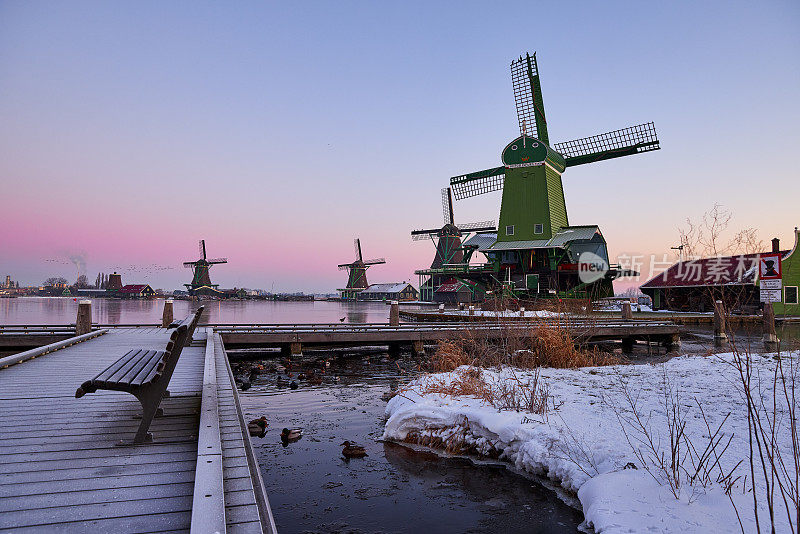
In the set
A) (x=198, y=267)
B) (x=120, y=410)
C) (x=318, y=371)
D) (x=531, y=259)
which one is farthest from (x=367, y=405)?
(x=198, y=267)

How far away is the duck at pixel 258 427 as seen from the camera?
704 centimetres

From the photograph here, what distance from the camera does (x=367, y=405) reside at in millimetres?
9047

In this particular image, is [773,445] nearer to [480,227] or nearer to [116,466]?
[116,466]

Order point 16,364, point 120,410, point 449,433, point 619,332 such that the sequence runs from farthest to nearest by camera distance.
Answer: point 619,332, point 16,364, point 449,433, point 120,410

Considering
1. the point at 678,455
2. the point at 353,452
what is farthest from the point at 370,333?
the point at 678,455

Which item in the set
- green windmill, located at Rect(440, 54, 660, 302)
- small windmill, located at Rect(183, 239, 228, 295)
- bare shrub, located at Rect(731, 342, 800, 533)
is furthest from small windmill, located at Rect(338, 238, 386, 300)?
bare shrub, located at Rect(731, 342, 800, 533)

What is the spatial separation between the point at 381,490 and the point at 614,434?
2.73 metres

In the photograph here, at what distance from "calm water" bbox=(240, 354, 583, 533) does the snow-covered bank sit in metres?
0.36

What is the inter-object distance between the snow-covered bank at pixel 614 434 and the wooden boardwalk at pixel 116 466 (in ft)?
9.54

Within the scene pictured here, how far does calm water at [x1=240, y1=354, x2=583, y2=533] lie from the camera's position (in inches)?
174

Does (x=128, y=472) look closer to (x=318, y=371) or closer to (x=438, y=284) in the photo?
(x=318, y=371)

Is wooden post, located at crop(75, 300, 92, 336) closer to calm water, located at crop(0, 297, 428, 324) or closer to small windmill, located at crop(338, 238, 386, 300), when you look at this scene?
calm water, located at crop(0, 297, 428, 324)

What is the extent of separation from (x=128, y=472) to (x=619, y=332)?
1782cm

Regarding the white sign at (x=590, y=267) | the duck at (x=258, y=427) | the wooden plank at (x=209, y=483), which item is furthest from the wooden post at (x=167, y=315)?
the white sign at (x=590, y=267)
